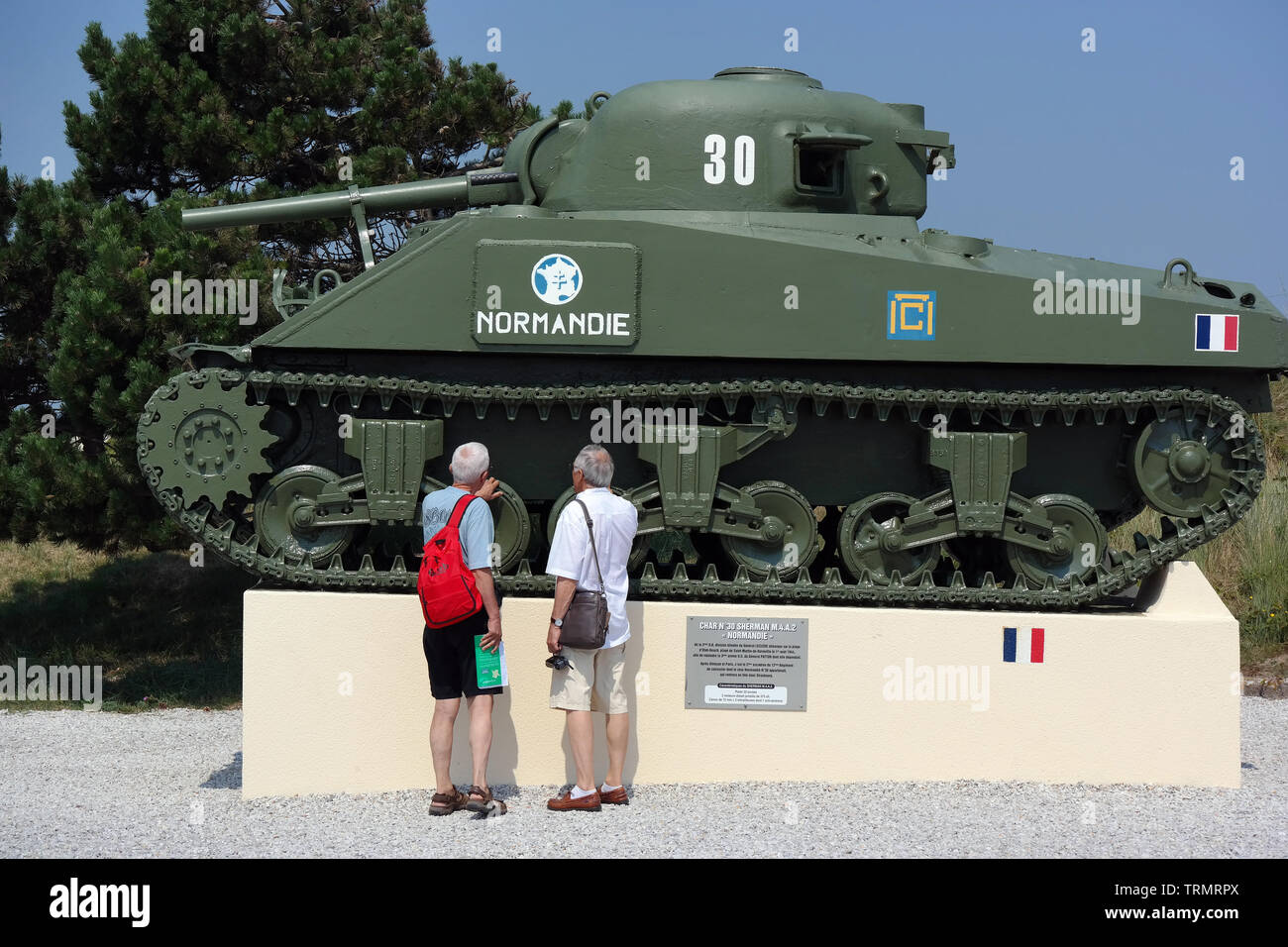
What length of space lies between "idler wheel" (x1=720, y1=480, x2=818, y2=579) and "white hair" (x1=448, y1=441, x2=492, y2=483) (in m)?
1.92

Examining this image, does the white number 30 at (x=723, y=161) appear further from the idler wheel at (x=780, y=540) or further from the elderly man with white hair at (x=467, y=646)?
the elderly man with white hair at (x=467, y=646)

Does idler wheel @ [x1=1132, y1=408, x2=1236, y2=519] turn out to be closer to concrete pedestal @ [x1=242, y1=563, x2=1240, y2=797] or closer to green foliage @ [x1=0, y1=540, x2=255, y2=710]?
concrete pedestal @ [x1=242, y1=563, x2=1240, y2=797]

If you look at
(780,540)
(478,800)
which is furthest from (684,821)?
(780,540)

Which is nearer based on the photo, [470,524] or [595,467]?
[470,524]

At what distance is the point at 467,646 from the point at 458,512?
0.82 meters

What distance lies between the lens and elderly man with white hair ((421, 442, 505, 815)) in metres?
8.47

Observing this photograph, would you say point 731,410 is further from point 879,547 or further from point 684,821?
point 684,821

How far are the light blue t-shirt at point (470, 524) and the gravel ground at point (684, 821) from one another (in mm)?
1553

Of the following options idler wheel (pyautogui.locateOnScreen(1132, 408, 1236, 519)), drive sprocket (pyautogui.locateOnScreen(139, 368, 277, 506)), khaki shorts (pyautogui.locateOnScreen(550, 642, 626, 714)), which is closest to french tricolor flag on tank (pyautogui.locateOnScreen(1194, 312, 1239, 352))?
idler wheel (pyautogui.locateOnScreen(1132, 408, 1236, 519))

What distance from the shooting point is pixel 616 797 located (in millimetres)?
8828

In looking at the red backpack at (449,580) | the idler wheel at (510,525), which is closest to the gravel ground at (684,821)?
the red backpack at (449,580)

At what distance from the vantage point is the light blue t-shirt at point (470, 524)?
8.45 metres

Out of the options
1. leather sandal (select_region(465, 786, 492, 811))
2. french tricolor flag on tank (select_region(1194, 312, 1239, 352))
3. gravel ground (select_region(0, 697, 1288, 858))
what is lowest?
gravel ground (select_region(0, 697, 1288, 858))

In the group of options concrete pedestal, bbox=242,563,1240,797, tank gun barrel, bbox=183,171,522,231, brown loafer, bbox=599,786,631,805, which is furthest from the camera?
tank gun barrel, bbox=183,171,522,231
